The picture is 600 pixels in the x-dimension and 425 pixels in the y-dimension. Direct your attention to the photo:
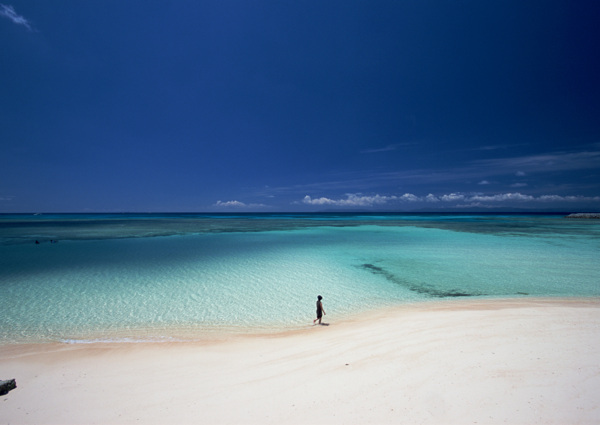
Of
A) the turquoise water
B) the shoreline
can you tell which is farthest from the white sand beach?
the turquoise water

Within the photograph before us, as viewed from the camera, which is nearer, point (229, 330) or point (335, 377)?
point (335, 377)

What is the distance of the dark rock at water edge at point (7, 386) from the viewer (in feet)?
16.7

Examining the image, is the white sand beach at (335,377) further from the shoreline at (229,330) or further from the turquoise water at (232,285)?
the turquoise water at (232,285)

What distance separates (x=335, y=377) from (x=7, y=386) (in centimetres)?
659

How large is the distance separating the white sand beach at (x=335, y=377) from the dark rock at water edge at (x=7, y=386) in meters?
0.14

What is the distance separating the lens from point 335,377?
5.28 meters

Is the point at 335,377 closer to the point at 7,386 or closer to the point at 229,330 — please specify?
the point at 229,330

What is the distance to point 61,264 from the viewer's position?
17953mm

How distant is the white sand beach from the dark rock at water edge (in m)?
0.14

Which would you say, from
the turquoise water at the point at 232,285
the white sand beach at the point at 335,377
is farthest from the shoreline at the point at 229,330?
the white sand beach at the point at 335,377

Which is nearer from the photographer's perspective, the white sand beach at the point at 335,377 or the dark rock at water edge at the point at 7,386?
the white sand beach at the point at 335,377

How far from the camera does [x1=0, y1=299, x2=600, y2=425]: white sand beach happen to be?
4.29 metres

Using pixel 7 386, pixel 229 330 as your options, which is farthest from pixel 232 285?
pixel 7 386

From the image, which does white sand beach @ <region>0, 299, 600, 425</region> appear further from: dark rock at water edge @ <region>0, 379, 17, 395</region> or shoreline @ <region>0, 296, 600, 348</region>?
shoreline @ <region>0, 296, 600, 348</region>
